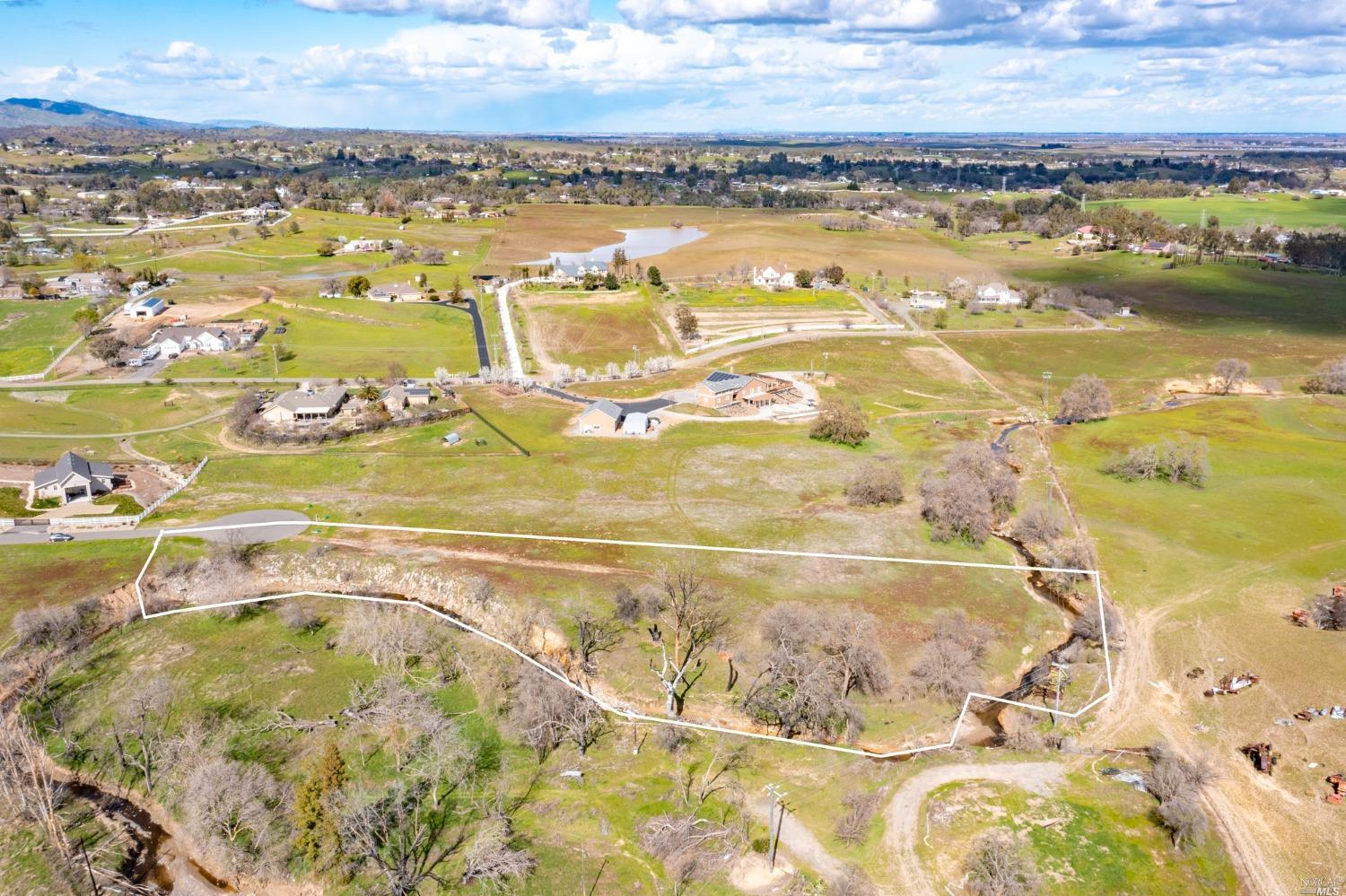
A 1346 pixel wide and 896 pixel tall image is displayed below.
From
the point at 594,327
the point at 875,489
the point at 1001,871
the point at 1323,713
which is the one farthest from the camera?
the point at 594,327

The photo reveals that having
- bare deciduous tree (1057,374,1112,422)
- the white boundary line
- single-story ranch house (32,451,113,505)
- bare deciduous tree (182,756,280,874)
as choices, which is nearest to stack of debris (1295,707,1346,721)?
the white boundary line

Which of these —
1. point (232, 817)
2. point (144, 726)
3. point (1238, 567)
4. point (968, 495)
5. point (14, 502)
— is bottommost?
point (232, 817)

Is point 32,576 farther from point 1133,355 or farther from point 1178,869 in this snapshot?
point 1133,355

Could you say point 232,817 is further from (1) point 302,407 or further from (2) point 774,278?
(2) point 774,278

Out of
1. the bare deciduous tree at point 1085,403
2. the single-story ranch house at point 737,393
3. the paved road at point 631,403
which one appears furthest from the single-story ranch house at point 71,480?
the bare deciduous tree at point 1085,403

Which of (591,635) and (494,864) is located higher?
(591,635)

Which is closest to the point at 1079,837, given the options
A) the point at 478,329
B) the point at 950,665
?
the point at 950,665

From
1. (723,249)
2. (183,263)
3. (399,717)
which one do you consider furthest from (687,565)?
(183,263)
